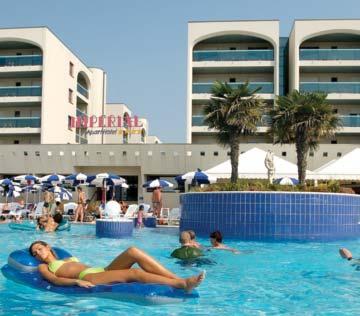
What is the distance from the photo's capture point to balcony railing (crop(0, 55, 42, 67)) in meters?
37.1

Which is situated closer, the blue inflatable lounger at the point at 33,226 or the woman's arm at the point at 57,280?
the woman's arm at the point at 57,280

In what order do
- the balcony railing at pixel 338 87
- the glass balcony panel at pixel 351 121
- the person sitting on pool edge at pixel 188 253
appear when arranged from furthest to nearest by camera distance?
the balcony railing at pixel 338 87 → the glass balcony panel at pixel 351 121 → the person sitting on pool edge at pixel 188 253

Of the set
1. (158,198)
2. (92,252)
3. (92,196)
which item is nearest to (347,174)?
(158,198)

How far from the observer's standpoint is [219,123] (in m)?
23.8

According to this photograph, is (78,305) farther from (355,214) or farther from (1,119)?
(1,119)

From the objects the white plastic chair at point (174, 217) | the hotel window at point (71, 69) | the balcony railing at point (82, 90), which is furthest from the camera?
the balcony railing at point (82, 90)

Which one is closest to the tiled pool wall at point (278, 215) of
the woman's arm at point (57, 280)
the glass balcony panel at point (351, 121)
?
the woman's arm at point (57, 280)

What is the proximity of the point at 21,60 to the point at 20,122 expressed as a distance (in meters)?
4.55

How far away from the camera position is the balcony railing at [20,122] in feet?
120

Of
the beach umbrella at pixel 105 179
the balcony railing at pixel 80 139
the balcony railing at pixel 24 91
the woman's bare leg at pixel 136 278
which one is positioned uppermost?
the balcony railing at pixel 24 91

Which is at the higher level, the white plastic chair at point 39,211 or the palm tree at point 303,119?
the palm tree at point 303,119

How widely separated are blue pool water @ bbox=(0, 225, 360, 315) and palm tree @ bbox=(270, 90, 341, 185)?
9.32m

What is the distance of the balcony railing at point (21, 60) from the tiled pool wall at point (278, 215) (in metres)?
27.1

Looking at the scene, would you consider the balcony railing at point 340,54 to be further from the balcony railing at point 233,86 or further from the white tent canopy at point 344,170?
the white tent canopy at point 344,170
